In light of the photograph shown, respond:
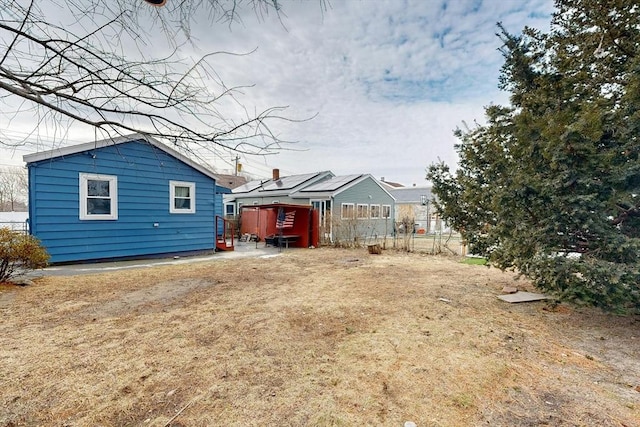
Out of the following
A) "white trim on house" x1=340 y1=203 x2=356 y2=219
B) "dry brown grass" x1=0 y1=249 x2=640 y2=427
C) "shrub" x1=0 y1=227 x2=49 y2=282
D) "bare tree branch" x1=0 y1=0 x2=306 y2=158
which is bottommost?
"dry brown grass" x1=0 y1=249 x2=640 y2=427

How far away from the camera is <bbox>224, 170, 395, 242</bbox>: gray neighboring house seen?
1403cm

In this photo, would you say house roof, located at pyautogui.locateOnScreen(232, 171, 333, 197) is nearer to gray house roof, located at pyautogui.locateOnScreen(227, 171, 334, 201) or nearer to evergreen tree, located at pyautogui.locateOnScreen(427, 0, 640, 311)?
gray house roof, located at pyautogui.locateOnScreen(227, 171, 334, 201)

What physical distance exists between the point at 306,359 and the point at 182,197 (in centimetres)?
861

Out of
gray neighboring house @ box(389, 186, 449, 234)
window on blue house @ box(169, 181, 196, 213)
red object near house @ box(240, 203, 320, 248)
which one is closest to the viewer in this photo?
window on blue house @ box(169, 181, 196, 213)

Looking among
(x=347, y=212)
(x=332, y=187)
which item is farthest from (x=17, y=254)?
(x=332, y=187)

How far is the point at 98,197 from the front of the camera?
8.30m

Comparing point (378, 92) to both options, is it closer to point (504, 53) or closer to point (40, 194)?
point (504, 53)

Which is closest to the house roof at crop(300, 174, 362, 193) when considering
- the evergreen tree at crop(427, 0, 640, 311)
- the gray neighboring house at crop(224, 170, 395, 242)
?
the gray neighboring house at crop(224, 170, 395, 242)

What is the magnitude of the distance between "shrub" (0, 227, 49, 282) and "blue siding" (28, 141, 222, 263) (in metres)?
1.65

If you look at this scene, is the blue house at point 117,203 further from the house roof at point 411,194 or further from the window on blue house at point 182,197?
the house roof at point 411,194

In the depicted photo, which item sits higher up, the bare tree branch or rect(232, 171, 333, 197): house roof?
rect(232, 171, 333, 197): house roof

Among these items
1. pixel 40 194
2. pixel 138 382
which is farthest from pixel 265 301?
pixel 40 194

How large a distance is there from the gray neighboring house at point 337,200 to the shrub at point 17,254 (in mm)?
9923

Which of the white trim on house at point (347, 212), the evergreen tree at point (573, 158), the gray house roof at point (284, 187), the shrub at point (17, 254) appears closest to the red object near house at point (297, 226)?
the white trim on house at point (347, 212)
